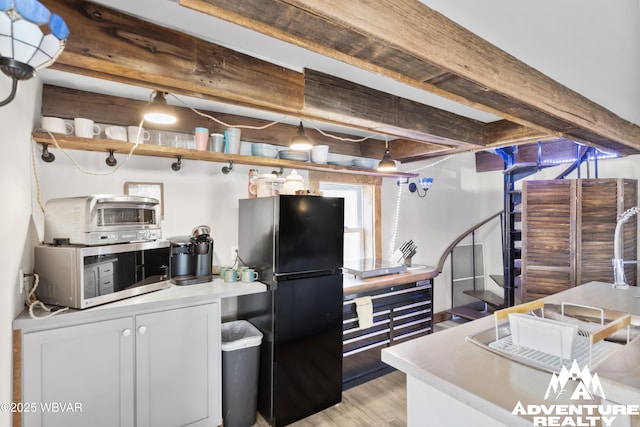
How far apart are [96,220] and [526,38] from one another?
2.50 meters

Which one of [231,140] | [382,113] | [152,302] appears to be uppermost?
[382,113]

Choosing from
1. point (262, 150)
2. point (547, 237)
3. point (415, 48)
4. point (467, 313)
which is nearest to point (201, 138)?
point (262, 150)

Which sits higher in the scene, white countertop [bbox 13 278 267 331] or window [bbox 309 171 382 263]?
window [bbox 309 171 382 263]

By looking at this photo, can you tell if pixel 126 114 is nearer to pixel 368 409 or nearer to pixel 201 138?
pixel 201 138

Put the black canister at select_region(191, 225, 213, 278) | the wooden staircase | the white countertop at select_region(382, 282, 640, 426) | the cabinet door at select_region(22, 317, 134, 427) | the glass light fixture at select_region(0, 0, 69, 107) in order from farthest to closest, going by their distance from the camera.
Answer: the wooden staircase < the black canister at select_region(191, 225, 213, 278) < the cabinet door at select_region(22, 317, 134, 427) < the white countertop at select_region(382, 282, 640, 426) < the glass light fixture at select_region(0, 0, 69, 107)

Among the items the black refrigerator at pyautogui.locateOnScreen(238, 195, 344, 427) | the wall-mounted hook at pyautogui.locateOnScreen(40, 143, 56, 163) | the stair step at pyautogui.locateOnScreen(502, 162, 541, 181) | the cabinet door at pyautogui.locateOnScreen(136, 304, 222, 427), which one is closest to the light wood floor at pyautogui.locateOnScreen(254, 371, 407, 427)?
the black refrigerator at pyautogui.locateOnScreen(238, 195, 344, 427)

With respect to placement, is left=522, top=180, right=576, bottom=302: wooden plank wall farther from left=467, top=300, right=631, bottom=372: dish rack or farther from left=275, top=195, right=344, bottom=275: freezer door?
left=275, top=195, right=344, bottom=275: freezer door

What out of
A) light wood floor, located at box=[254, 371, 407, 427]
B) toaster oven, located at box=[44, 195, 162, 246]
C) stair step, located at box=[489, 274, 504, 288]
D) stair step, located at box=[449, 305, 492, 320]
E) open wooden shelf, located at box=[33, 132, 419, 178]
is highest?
open wooden shelf, located at box=[33, 132, 419, 178]

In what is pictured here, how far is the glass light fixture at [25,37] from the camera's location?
0.81 meters

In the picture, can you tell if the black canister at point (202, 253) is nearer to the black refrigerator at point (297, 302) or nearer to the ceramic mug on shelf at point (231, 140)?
the black refrigerator at point (297, 302)

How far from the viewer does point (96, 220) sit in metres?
1.74

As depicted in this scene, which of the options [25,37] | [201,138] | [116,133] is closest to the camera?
[25,37]

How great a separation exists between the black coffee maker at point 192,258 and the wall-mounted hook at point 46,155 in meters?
0.89

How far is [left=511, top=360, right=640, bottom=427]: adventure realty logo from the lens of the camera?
35.4 inches
